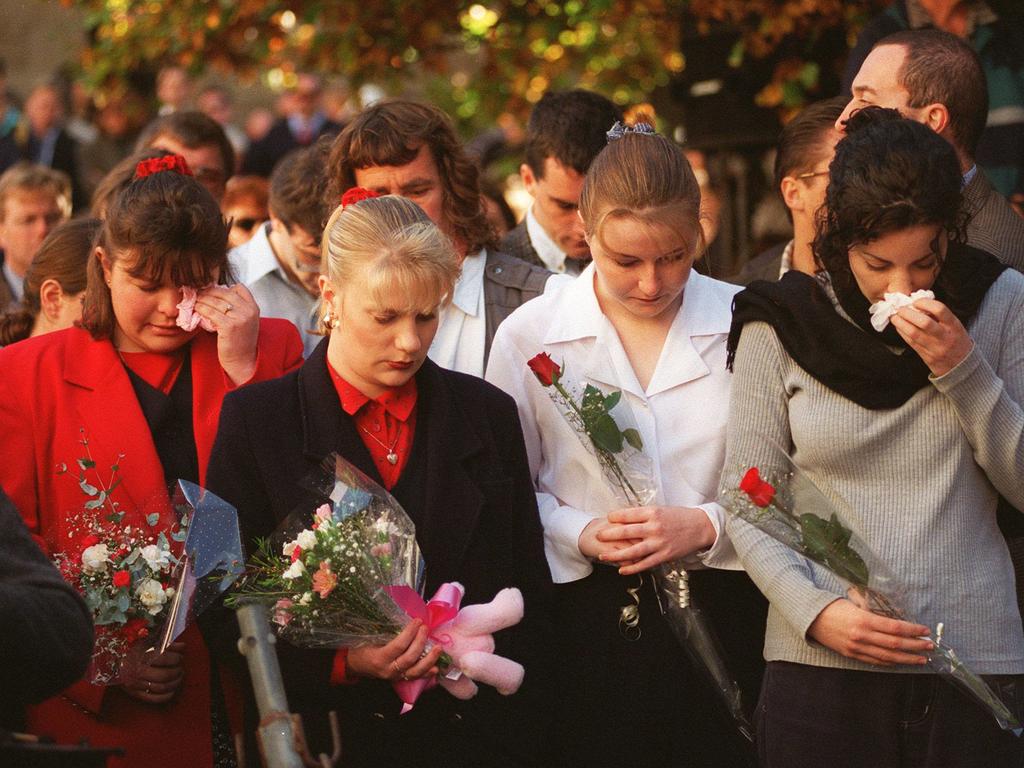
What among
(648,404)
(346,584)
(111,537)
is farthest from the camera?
(648,404)

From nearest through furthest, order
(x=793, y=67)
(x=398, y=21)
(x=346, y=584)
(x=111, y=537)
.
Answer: (x=346, y=584) → (x=111, y=537) → (x=793, y=67) → (x=398, y=21)

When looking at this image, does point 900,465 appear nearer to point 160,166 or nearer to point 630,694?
point 630,694

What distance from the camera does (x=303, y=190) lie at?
566cm

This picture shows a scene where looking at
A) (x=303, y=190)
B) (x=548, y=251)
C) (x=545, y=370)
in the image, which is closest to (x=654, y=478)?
(x=545, y=370)

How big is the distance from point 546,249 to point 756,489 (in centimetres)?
253

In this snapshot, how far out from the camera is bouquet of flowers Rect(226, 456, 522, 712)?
3395 mm

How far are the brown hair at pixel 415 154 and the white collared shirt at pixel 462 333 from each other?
0.19 metres

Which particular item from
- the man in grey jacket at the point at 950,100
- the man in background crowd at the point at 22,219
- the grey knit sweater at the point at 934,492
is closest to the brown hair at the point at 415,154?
the man in grey jacket at the point at 950,100

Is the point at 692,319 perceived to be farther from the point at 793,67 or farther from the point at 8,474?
the point at 793,67

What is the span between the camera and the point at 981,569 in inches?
139

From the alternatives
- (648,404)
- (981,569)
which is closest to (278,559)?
(648,404)

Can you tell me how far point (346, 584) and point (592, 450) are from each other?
82 centimetres

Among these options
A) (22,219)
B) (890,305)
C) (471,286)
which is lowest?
(22,219)

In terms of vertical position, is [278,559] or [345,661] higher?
[278,559]
